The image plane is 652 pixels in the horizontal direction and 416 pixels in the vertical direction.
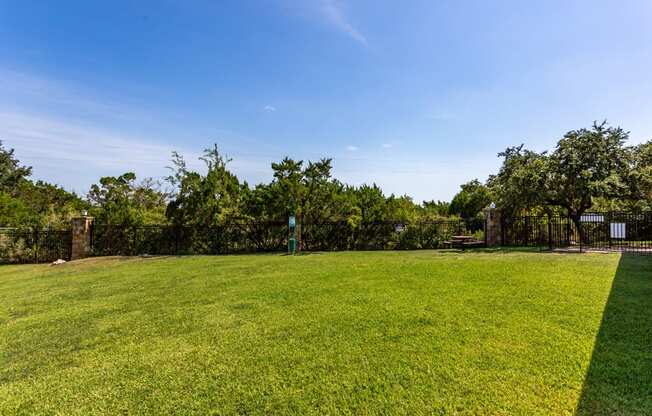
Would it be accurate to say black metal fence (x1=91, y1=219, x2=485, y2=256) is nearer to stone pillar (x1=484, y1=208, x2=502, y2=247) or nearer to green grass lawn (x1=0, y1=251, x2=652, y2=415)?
stone pillar (x1=484, y1=208, x2=502, y2=247)

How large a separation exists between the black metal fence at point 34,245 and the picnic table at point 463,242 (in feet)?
49.8

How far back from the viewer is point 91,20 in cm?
906

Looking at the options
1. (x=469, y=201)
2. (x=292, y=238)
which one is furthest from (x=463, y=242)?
(x=469, y=201)

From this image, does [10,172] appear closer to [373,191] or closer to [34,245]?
[34,245]

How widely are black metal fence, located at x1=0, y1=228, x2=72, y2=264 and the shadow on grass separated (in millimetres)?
Result: 15832

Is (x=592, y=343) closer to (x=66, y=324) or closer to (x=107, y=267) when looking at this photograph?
A: (x=66, y=324)

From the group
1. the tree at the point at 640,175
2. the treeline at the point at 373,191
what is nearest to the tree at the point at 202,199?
the treeline at the point at 373,191

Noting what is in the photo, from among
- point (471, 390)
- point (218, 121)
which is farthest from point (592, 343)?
point (218, 121)

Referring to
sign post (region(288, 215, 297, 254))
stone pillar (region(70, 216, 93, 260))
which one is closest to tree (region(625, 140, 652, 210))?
sign post (region(288, 215, 297, 254))

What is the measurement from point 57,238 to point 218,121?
25.7 feet

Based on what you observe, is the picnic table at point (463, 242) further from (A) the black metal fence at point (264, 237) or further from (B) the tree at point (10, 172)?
(B) the tree at point (10, 172)

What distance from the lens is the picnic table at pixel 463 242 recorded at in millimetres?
12312

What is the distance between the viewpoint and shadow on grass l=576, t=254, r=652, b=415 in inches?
84.7

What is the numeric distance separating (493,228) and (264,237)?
964 cm
